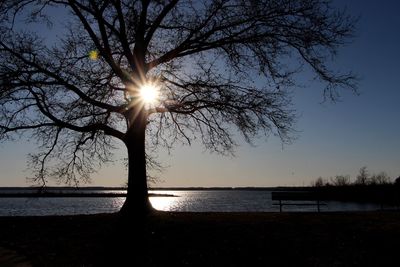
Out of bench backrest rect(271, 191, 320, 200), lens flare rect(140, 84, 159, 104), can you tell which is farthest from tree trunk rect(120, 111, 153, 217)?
bench backrest rect(271, 191, 320, 200)

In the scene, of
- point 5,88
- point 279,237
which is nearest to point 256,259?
point 279,237

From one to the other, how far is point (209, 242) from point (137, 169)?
23.1ft

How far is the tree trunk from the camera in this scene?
1897 cm

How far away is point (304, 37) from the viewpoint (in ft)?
61.4

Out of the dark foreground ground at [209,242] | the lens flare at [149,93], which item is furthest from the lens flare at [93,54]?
the dark foreground ground at [209,242]

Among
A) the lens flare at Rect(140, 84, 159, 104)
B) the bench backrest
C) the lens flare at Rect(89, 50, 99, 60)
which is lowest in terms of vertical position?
the bench backrest

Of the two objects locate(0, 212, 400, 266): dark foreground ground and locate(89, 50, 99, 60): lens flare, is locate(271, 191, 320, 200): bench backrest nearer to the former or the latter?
locate(0, 212, 400, 266): dark foreground ground

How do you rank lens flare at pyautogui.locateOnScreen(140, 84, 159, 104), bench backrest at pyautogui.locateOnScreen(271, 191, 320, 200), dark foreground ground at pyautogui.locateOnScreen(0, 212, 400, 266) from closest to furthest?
dark foreground ground at pyautogui.locateOnScreen(0, 212, 400, 266) < lens flare at pyautogui.locateOnScreen(140, 84, 159, 104) < bench backrest at pyautogui.locateOnScreen(271, 191, 320, 200)

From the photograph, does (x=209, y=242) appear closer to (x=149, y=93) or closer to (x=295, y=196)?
(x=149, y=93)

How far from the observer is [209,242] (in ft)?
43.0

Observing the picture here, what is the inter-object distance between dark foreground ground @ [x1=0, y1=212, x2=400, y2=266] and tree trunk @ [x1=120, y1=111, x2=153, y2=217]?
5.08 ft

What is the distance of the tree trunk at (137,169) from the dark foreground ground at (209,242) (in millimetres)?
1549

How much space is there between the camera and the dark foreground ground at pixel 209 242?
11.4m

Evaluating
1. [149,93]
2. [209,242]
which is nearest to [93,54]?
[149,93]
